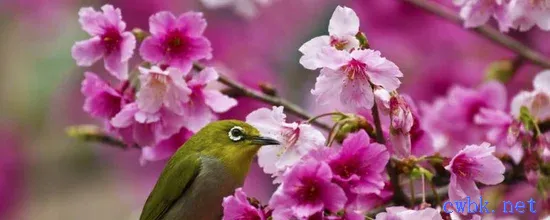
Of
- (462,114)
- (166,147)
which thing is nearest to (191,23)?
(166,147)

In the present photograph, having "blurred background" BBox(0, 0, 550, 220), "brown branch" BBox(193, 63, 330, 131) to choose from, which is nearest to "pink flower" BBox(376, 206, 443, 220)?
"brown branch" BBox(193, 63, 330, 131)

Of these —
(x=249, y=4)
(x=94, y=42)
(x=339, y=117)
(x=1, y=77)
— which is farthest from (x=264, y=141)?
(x=1, y=77)

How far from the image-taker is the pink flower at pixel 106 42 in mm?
795

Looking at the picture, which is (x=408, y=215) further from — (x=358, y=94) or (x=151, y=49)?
(x=151, y=49)

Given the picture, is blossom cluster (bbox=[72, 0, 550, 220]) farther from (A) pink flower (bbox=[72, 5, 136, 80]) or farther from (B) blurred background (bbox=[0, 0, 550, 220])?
(B) blurred background (bbox=[0, 0, 550, 220])

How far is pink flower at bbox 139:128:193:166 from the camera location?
85 centimetres

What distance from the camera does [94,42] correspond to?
0.81 metres

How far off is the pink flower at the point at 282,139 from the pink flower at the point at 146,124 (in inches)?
3.7

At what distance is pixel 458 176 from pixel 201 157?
230 millimetres

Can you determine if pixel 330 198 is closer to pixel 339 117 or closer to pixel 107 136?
pixel 339 117

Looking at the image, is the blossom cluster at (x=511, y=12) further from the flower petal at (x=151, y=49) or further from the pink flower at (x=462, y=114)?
the flower petal at (x=151, y=49)

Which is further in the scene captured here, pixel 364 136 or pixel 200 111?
pixel 200 111

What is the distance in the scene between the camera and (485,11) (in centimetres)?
82

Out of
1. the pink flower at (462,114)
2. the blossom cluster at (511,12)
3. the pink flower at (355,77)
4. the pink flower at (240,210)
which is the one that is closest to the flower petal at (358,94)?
the pink flower at (355,77)
